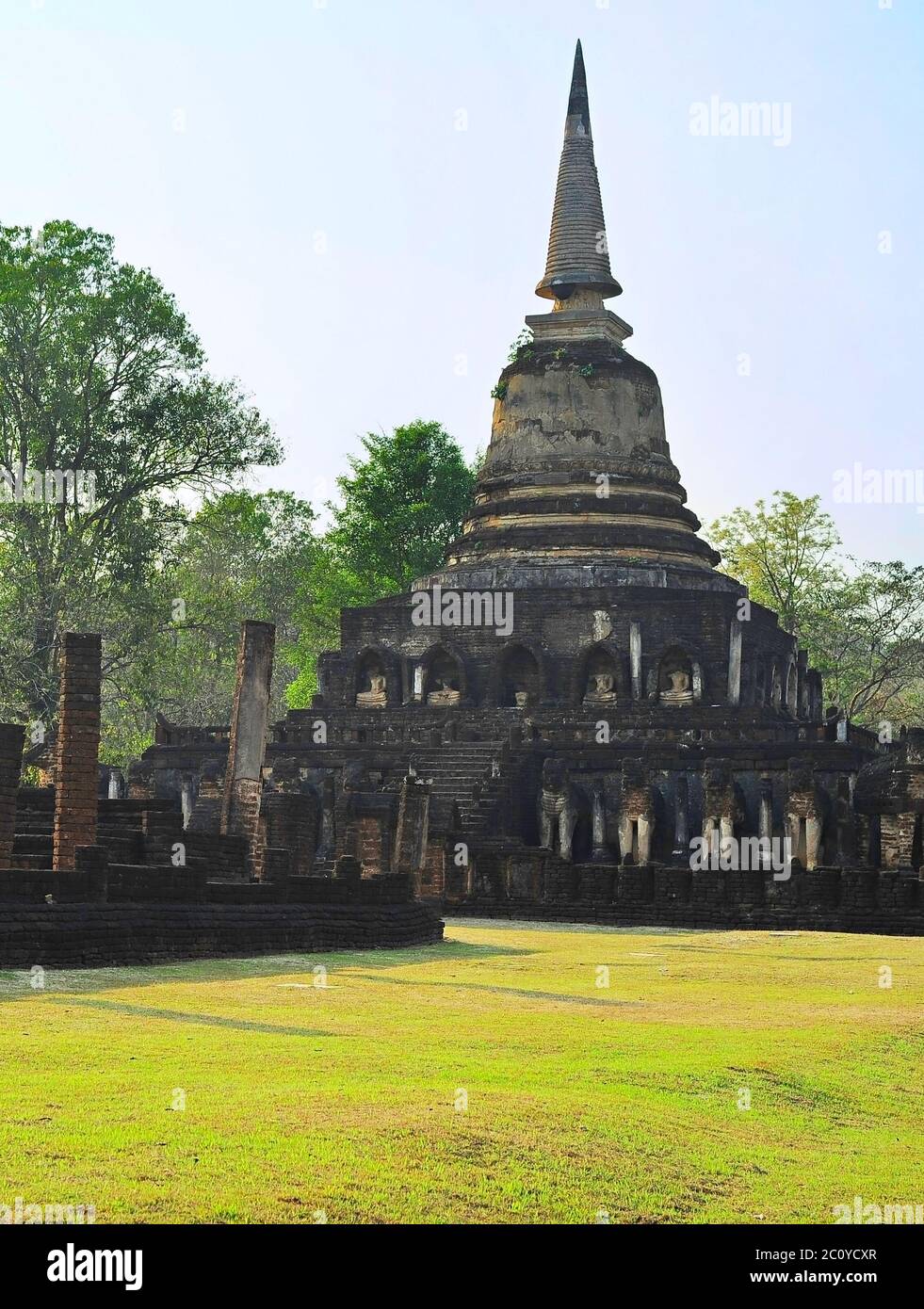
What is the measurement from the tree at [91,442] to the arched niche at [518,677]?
7.24 m

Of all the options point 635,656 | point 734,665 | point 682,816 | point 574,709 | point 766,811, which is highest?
point 635,656

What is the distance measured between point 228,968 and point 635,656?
24.2m

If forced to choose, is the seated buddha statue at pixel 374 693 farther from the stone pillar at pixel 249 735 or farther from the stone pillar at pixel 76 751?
the stone pillar at pixel 76 751

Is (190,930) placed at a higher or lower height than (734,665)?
lower

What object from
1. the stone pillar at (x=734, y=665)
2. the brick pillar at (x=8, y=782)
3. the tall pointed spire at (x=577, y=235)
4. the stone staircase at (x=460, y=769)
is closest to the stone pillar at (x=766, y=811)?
the stone staircase at (x=460, y=769)

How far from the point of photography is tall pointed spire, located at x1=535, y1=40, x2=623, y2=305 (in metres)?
45.0

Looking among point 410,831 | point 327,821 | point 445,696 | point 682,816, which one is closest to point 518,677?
point 445,696

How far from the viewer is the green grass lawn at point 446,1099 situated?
7090mm

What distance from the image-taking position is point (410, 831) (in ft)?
81.8

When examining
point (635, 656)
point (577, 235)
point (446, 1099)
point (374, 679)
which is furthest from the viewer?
point (577, 235)

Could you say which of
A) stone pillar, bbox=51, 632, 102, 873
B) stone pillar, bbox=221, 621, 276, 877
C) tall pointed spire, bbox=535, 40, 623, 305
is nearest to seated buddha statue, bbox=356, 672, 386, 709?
tall pointed spire, bbox=535, 40, 623, 305

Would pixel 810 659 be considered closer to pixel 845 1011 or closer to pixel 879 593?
pixel 879 593

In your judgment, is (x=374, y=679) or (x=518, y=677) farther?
(x=374, y=679)

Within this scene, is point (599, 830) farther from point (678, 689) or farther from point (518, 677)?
point (518, 677)
